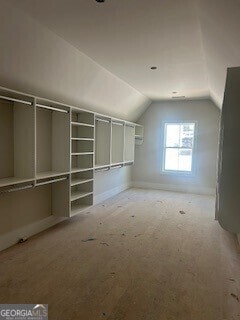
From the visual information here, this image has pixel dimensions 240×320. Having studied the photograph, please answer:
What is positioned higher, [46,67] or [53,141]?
[46,67]

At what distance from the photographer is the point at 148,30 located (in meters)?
2.68

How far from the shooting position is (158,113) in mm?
7191

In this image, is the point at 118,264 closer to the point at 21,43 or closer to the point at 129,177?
the point at 21,43

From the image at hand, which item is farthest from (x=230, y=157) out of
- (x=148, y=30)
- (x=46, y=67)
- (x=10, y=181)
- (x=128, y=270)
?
(x=46, y=67)

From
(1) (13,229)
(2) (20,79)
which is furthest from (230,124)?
(1) (13,229)

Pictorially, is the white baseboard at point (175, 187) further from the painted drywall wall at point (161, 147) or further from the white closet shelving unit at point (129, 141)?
the white closet shelving unit at point (129, 141)

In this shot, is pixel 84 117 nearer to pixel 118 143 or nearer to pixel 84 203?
pixel 84 203

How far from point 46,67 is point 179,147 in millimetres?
4910

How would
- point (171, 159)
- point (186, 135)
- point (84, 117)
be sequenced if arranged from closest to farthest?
point (84, 117)
point (186, 135)
point (171, 159)

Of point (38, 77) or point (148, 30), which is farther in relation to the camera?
point (38, 77)

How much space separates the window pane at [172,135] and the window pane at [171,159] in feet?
0.59

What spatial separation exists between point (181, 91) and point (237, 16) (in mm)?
4234

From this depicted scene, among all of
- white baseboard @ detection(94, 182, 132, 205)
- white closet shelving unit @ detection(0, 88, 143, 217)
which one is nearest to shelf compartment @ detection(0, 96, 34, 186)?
white closet shelving unit @ detection(0, 88, 143, 217)

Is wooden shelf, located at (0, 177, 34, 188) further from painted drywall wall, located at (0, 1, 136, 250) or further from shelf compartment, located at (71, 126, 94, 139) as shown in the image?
shelf compartment, located at (71, 126, 94, 139)
